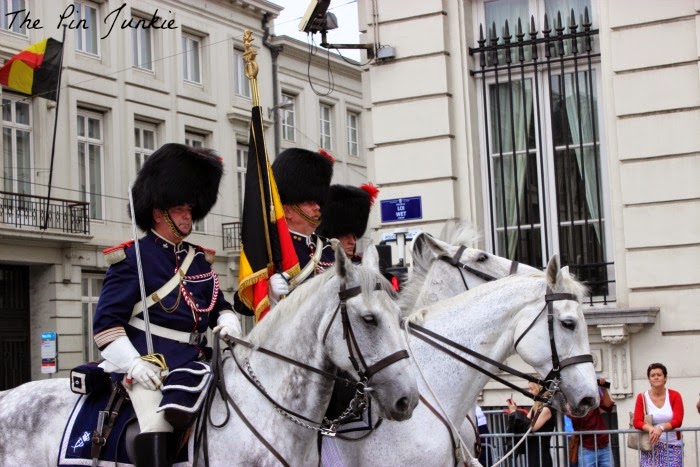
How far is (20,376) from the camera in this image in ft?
89.5

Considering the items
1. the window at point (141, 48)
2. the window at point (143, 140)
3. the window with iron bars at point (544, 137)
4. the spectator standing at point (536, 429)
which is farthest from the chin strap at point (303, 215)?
the window at point (141, 48)

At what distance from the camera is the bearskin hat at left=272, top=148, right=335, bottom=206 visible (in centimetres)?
799

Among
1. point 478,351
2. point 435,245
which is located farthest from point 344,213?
point 478,351

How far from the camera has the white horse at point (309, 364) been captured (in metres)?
5.48

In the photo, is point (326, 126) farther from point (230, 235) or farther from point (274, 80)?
point (230, 235)

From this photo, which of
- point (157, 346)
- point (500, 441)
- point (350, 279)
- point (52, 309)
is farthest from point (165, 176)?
point (52, 309)

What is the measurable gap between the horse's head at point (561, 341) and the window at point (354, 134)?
101ft

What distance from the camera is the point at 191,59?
3181 centimetres

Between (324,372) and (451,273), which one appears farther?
(451,273)

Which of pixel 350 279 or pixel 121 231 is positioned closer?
pixel 350 279

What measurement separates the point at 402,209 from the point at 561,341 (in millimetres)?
5349

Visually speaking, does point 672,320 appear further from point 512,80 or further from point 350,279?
point 350,279

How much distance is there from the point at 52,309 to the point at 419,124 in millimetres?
17069

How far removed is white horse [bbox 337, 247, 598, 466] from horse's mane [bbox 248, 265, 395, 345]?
4.16ft
